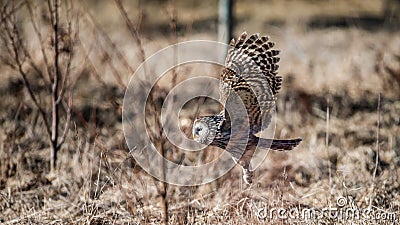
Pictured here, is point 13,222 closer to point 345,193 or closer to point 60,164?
point 60,164

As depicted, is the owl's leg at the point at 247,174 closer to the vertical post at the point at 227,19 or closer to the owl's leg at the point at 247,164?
the owl's leg at the point at 247,164

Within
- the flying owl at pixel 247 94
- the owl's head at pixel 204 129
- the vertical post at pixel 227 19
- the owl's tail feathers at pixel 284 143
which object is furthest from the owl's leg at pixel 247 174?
the vertical post at pixel 227 19

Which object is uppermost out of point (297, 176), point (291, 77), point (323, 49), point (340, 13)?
point (340, 13)

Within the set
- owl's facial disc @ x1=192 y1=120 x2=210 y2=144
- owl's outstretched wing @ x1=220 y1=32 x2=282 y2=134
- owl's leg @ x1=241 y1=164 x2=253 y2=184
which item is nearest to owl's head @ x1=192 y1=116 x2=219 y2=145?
owl's facial disc @ x1=192 y1=120 x2=210 y2=144

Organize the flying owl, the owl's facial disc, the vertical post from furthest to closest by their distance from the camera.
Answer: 1. the vertical post
2. the flying owl
3. the owl's facial disc

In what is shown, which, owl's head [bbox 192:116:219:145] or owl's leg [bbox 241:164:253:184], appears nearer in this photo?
owl's head [bbox 192:116:219:145]

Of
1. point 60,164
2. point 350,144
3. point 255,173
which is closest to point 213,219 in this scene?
point 255,173

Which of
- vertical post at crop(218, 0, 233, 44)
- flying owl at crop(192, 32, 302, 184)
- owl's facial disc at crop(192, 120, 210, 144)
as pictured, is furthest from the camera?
vertical post at crop(218, 0, 233, 44)

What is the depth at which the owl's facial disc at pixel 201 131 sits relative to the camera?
4027 mm

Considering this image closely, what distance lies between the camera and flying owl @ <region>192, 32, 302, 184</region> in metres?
4.19

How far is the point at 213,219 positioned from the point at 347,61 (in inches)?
183

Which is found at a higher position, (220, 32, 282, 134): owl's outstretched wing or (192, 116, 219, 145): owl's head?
(220, 32, 282, 134): owl's outstretched wing

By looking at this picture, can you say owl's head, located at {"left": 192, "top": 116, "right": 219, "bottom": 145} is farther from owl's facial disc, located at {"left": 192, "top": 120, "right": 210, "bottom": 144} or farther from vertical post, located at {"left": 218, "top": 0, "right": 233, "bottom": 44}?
vertical post, located at {"left": 218, "top": 0, "right": 233, "bottom": 44}

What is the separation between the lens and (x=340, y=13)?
1166 cm
